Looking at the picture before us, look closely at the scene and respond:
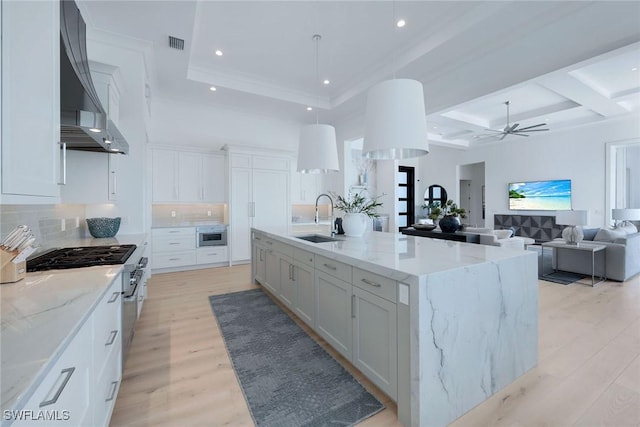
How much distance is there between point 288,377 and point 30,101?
6.88 feet

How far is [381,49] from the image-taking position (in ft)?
13.7

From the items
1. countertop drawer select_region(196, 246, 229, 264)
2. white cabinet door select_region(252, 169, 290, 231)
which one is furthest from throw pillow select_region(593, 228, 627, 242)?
countertop drawer select_region(196, 246, 229, 264)

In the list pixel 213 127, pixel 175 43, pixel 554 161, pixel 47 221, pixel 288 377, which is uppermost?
pixel 175 43

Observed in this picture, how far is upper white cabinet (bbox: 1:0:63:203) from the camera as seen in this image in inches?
41.5

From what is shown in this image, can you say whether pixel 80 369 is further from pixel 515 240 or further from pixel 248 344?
pixel 515 240

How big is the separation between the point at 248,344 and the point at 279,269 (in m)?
0.93

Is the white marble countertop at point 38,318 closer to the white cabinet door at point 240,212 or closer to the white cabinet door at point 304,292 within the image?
the white cabinet door at point 304,292

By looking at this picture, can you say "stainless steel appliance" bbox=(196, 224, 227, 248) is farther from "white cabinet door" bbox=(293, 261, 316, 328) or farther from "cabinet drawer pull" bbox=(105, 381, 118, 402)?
"cabinet drawer pull" bbox=(105, 381, 118, 402)

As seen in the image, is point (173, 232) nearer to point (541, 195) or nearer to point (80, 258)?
point (80, 258)

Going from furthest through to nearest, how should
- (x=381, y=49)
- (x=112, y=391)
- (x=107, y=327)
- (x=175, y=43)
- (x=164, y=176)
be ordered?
(x=164, y=176)
(x=381, y=49)
(x=175, y=43)
(x=112, y=391)
(x=107, y=327)

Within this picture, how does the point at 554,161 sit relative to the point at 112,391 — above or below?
above

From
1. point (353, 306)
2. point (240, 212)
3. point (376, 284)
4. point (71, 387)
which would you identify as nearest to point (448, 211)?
point (240, 212)

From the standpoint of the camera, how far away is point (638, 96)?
5.52 metres

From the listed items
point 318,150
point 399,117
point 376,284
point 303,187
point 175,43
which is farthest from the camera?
point 303,187
